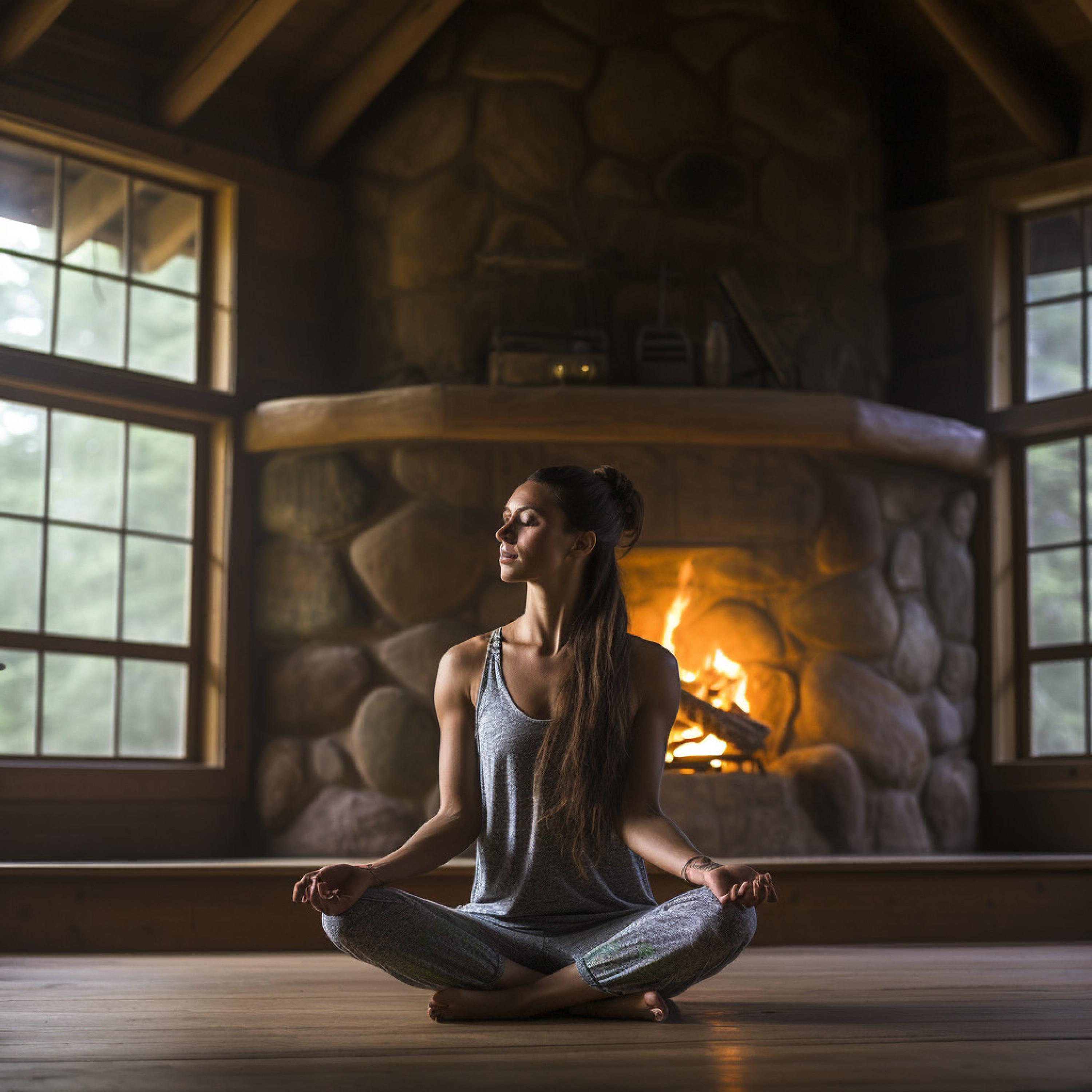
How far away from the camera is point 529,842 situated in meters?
2.40

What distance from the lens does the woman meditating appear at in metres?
2.22

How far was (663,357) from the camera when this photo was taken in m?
5.10

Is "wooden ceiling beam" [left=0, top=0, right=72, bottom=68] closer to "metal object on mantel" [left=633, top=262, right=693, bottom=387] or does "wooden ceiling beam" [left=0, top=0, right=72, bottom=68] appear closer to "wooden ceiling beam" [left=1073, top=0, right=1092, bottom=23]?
"metal object on mantel" [left=633, top=262, right=693, bottom=387]

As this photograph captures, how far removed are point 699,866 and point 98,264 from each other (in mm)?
3608

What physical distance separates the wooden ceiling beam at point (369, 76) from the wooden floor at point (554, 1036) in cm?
322

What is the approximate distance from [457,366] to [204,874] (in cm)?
201

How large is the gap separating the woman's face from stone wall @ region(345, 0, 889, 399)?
9.18 feet

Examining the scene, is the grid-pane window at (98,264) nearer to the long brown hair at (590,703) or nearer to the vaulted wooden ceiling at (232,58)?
the vaulted wooden ceiling at (232,58)

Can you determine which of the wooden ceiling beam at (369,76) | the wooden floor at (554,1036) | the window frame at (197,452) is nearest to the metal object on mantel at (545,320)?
the wooden ceiling beam at (369,76)

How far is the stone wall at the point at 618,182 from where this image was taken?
17.2ft

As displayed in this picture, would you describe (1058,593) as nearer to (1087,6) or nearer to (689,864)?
(1087,6)

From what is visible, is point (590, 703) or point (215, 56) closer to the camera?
point (590, 703)

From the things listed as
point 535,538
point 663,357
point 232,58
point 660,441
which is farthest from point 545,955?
point 232,58

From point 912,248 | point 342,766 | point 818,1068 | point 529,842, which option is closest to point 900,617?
point 912,248
